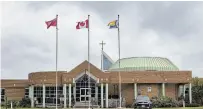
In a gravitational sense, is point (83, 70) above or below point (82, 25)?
below

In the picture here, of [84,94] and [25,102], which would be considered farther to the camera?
[25,102]

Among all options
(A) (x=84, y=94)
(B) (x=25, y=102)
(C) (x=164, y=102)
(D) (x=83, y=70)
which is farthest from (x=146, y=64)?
(B) (x=25, y=102)

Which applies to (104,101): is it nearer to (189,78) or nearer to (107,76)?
(107,76)

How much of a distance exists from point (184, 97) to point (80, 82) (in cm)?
1401

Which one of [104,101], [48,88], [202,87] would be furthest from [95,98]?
[202,87]

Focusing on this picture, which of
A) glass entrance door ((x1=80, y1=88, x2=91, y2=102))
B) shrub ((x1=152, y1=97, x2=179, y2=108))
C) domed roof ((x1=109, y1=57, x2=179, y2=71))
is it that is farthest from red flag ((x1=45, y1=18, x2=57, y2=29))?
domed roof ((x1=109, y1=57, x2=179, y2=71))

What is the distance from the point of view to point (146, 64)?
67.3m

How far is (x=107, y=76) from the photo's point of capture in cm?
5481

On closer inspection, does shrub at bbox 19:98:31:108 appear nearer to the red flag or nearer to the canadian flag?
the red flag

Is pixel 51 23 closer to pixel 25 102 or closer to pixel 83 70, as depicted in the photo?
pixel 83 70

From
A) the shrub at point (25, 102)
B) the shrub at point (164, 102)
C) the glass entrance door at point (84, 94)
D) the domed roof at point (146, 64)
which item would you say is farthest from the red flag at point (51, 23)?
the domed roof at point (146, 64)

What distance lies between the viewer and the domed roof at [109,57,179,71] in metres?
66.3

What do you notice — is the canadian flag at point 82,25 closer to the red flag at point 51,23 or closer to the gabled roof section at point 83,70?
the red flag at point 51,23

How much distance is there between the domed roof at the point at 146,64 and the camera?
6629cm
